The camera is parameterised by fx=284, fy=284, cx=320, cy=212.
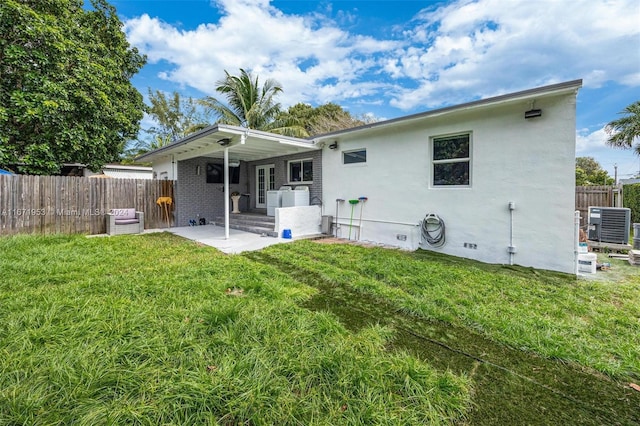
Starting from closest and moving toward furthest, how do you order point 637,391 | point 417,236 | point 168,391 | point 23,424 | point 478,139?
point 23,424 → point 168,391 → point 637,391 → point 478,139 → point 417,236

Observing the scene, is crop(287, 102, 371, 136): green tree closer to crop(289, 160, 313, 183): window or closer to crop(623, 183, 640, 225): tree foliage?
crop(289, 160, 313, 183): window

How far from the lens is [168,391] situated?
186 centimetres

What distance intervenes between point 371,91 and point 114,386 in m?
22.2

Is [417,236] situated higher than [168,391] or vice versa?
[417,236]

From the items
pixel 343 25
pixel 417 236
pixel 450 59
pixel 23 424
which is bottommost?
pixel 23 424

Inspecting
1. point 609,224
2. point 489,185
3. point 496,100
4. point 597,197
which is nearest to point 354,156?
point 489,185

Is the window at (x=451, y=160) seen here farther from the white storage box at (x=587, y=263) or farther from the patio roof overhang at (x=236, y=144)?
the patio roof overhang at (x=236, y=144)

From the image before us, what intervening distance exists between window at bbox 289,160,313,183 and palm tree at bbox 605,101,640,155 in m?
15.5

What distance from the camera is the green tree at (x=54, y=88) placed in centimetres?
958

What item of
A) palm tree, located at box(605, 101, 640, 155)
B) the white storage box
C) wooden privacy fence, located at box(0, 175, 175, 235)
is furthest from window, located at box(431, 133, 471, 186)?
palm tree, located at box(605, 101, 640, 155)

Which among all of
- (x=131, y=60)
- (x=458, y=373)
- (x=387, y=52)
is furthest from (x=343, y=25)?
(x=458, y=373)

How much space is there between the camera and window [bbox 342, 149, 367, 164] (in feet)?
26.9

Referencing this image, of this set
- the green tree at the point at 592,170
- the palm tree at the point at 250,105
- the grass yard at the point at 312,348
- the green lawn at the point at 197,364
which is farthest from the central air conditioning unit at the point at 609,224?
the green tree at the point at 592,170

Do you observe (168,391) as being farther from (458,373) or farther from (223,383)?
(458,373)
